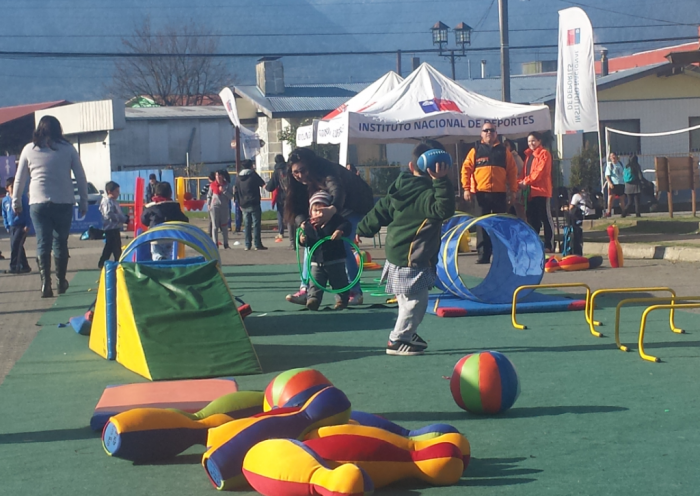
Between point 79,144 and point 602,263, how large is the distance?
41062mm

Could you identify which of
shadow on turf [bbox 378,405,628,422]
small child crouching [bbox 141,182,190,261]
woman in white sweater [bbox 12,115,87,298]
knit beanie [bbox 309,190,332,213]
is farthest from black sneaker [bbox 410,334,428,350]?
woman in white sweater [bbox 12,115,87,298]

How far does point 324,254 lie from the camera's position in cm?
1048

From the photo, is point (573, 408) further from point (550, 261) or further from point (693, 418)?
point (550, 261)

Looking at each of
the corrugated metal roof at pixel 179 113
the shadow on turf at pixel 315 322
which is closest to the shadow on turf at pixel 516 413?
the shadow on turf at pixel 315 322

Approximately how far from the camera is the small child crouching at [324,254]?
33.7 feet

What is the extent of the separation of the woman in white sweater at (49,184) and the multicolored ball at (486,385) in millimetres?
7055

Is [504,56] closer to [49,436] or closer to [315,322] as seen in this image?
[315,322]

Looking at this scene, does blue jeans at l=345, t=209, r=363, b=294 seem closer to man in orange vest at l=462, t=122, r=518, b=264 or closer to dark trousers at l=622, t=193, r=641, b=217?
man in orange vest at l=462, t=122, r=518, b=264

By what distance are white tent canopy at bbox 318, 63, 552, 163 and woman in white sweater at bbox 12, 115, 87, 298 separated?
7.18m

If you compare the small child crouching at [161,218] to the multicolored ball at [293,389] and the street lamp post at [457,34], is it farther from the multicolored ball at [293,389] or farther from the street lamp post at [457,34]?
the street lamp post at [457,34]

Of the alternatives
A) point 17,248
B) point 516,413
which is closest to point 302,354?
point 516,413

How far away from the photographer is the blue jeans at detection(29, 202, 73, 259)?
11671 mm

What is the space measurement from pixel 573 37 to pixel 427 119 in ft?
11.3

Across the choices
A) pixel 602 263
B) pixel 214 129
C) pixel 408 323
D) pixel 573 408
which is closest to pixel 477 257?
pixel 602 263
